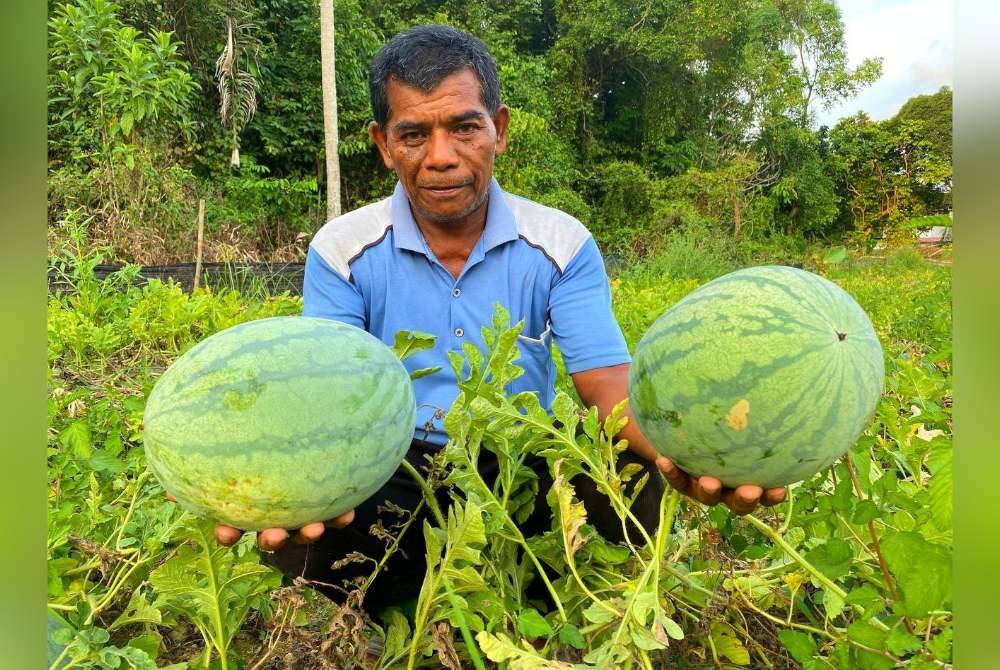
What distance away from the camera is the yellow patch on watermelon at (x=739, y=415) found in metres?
1.12

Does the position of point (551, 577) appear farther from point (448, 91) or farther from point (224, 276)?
point (224, 276)

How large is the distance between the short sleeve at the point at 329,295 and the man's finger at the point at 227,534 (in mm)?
933

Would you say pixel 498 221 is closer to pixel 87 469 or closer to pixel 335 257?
pixel 335 257

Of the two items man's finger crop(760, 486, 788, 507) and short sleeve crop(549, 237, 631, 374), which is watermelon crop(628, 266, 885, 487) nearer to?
man's finger crop(760, 486, 788, 507)

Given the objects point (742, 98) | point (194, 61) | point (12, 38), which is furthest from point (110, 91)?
point (742, 98)

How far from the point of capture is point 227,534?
1261mm

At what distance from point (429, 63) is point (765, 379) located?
1.38 m

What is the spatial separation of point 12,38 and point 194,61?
1332 centimetres

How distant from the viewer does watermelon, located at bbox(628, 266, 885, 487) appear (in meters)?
1.11

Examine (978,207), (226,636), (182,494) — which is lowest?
(226,636)

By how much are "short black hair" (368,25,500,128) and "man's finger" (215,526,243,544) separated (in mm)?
1299

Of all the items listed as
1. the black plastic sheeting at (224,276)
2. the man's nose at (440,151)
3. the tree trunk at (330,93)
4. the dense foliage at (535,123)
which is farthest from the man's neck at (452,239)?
the tree trunk at (330,93)

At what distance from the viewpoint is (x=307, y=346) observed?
1247 millimetres

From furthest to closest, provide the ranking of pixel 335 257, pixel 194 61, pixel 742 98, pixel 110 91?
pixel 742 98 < pixel 194 61 < pixel 110 91 < pixel 335 257
